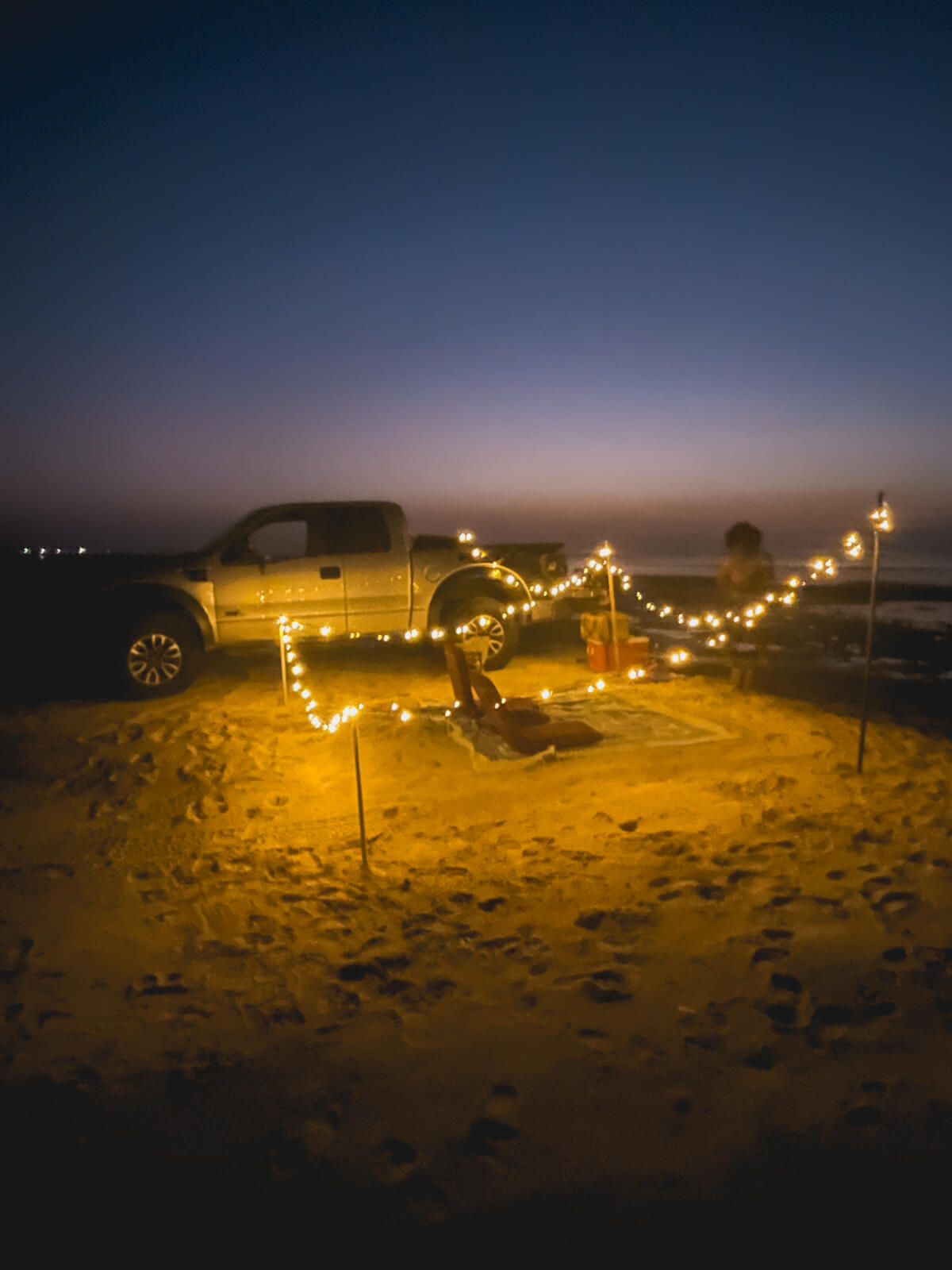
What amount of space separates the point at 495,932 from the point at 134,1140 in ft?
6.23

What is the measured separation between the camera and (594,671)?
34.0ft

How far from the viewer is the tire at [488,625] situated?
10.2 meters

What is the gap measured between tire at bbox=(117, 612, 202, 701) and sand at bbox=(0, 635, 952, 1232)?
178cm

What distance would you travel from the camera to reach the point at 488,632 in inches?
405

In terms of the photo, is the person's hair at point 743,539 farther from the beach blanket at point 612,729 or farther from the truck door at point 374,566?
the truck door at point 374,566

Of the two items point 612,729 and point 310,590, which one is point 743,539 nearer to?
point 612,729

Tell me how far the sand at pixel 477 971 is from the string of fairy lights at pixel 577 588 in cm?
90

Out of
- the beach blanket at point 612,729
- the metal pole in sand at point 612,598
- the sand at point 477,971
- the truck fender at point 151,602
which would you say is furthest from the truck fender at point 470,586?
the sand at point 477,971

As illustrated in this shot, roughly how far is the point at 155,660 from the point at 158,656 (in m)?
0.05

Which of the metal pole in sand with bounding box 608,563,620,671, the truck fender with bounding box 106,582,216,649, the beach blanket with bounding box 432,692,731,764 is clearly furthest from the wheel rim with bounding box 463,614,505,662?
the truck fender with bounding box 106,582,216,649

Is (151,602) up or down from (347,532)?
down

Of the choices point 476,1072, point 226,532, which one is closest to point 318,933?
point 476,1072

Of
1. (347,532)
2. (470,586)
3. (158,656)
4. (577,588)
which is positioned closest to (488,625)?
(470,586)

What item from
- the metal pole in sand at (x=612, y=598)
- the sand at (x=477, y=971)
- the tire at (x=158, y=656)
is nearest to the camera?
the sand at (x=477, y=971)
